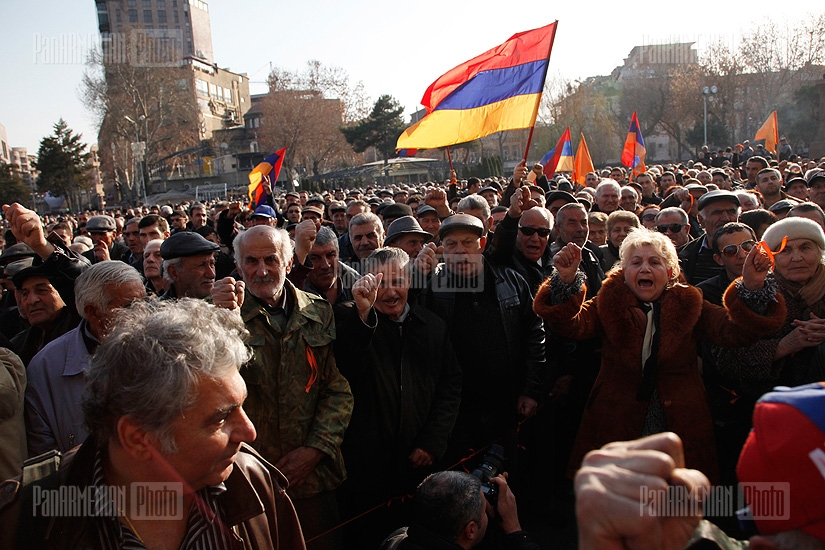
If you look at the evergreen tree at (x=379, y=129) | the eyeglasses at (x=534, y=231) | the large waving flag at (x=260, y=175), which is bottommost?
the eyeglasses at (x=534, y=231)

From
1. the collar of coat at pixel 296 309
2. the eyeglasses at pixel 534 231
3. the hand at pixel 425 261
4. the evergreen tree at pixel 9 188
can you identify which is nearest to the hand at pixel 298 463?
the collar of coat at pixel 296 309

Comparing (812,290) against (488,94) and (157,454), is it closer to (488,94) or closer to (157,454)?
(157,454)

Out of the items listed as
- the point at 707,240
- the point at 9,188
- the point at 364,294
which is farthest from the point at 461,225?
the point at 9,188

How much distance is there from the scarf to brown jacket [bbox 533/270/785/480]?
53 centimetres

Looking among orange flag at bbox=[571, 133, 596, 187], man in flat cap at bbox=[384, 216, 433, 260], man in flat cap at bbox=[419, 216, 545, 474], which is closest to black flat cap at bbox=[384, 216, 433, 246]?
man in flat cap at bbox=[384, 216, 433, 260]

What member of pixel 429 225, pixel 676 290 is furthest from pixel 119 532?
pixel 429 225

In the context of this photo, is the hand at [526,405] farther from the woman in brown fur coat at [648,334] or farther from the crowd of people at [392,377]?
the woman in brown fur coat at [648,334]

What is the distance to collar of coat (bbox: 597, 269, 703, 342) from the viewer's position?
3.00 m

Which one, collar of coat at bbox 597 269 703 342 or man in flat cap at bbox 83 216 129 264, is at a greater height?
man in flat cap at bbox 83 216 129 264

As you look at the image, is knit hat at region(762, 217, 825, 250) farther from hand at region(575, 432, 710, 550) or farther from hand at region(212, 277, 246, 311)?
hand at region(212, 277, 246, 311)

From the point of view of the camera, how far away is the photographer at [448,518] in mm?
2449

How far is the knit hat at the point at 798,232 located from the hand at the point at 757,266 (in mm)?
600

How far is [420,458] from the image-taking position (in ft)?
10.5

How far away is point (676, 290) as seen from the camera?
3.05m
